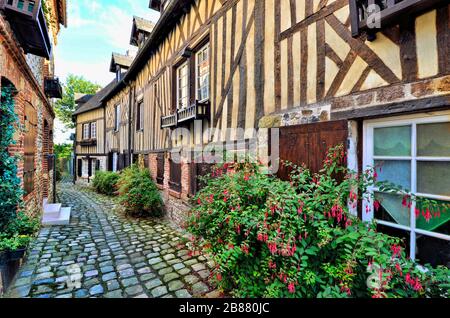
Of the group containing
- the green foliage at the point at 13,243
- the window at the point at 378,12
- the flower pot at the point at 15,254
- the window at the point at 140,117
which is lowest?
the flower pot at the point at 15,254

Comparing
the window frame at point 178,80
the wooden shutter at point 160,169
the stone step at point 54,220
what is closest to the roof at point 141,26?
the window frame at point 178,80

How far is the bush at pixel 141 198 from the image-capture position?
597 cm

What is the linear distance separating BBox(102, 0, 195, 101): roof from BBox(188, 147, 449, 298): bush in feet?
16.0

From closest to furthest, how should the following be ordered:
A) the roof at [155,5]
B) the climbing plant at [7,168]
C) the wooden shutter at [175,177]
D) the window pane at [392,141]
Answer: the window pane at [392,141] → the climbing plant at [7,168] → the wooden shutter at [175,177] → the roof at [155,5]

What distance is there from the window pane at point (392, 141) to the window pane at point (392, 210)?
39 cm

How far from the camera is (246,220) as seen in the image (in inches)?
79.9

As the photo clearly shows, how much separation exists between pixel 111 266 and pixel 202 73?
13.3ft

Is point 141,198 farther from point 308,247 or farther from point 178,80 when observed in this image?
point 308,247

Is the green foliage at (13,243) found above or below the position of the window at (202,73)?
below

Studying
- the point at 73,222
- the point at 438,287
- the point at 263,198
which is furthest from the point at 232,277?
the point at 73,222

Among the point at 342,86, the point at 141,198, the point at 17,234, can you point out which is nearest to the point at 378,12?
the point at 342,86

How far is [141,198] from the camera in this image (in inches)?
237

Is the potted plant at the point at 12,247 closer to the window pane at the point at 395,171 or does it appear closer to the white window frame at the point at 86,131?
the window pane at the point at 395,171

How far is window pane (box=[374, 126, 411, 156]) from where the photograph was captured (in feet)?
5.97
